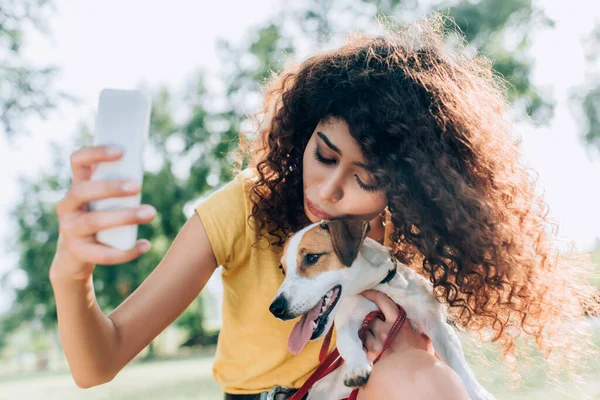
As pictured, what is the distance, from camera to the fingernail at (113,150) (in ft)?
3.78

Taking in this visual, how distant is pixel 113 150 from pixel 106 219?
0.13m

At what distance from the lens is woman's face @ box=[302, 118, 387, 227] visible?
2098 millimetres

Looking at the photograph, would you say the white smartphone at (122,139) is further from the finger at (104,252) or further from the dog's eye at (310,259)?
the dog's eye at (310,259)

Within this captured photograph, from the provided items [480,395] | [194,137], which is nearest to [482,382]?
[480,395]

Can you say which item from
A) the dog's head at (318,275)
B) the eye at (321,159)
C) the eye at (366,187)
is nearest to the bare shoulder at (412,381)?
the dog's head at (318,275)

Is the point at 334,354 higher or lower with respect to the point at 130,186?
lower

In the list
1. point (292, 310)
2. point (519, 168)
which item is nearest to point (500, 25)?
point (519, 168)

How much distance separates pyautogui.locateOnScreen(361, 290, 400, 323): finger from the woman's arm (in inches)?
23.5

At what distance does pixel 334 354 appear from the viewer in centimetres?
213

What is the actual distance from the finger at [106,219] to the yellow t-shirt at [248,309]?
1.05m

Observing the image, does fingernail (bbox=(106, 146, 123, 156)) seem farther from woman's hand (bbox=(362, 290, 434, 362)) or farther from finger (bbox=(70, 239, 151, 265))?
woman's hand (bbox=(362, 290, 434, 362))

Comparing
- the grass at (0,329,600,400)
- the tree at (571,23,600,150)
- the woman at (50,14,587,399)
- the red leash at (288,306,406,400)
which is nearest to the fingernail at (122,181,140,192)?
the woman at (50,14,587,399)

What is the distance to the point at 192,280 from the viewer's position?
222 centimetres

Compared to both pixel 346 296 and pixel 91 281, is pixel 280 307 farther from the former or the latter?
pixel 91 281
